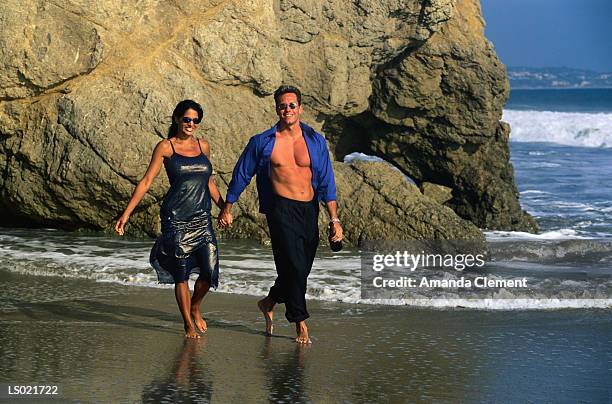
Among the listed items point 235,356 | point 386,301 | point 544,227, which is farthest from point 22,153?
point 544,227

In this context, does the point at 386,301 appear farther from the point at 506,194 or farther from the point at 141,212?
the point at 506,194

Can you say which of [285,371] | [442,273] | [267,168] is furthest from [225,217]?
[442,273]

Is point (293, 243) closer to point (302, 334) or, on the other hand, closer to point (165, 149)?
point (302, 334)

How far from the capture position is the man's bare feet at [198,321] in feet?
26.0

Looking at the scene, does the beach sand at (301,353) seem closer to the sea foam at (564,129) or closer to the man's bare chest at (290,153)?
the man's bare chest at (290,153)

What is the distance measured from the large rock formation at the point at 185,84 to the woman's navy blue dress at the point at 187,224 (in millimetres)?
4506

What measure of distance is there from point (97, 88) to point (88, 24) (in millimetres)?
700

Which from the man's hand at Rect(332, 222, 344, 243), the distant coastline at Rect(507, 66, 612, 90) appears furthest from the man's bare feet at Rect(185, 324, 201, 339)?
the distant coastline at Rect(507, 66, 612, 90)

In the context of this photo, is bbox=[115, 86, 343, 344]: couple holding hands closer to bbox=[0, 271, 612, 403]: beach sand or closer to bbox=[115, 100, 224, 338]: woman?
bbox=[115, 100, 224, 338]: woman

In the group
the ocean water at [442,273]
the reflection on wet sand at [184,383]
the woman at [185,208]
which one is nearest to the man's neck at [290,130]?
the woman at [185,208]

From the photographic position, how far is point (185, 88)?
1255 centimetres

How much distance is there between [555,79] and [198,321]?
127394 mm

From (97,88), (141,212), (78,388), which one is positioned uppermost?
(97,88)

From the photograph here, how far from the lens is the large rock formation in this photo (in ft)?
39.9
